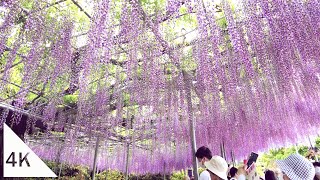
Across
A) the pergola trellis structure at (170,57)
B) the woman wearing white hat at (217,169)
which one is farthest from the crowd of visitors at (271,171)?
the pergola trellis structure at (170,57)

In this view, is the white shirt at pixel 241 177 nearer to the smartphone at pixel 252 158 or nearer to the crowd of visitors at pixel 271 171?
the crowd of visitors at pixel 271 171

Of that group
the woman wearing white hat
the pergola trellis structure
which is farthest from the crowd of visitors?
the pergola trellis structure

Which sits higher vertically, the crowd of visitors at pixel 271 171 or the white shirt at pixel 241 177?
the crowd of visitors at pixel 271 171

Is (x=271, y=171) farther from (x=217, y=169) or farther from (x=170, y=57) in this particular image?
(x=170, y=57)

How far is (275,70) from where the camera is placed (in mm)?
4441

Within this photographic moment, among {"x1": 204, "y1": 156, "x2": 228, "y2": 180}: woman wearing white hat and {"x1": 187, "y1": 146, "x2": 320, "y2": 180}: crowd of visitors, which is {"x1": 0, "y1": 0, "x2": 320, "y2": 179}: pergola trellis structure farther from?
{"x1": 204, "y1": 156, "x2": 228, "y2": 180}: woman wearing white hat

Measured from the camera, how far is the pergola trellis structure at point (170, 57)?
11.9ft

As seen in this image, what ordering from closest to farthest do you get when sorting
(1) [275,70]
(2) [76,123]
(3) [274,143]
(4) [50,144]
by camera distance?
(1) [275,70], (2) [76,123], (3) [274,143], (4) [50,144]

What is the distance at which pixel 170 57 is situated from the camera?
475 cm

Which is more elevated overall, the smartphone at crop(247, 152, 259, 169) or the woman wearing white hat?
the smartphone at crop(247, 152, 259, 169)

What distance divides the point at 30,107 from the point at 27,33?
3.87 m

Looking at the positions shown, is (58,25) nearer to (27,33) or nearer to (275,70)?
(27,33)

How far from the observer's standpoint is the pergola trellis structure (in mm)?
3631

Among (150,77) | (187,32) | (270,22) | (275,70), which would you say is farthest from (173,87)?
(270,22)
